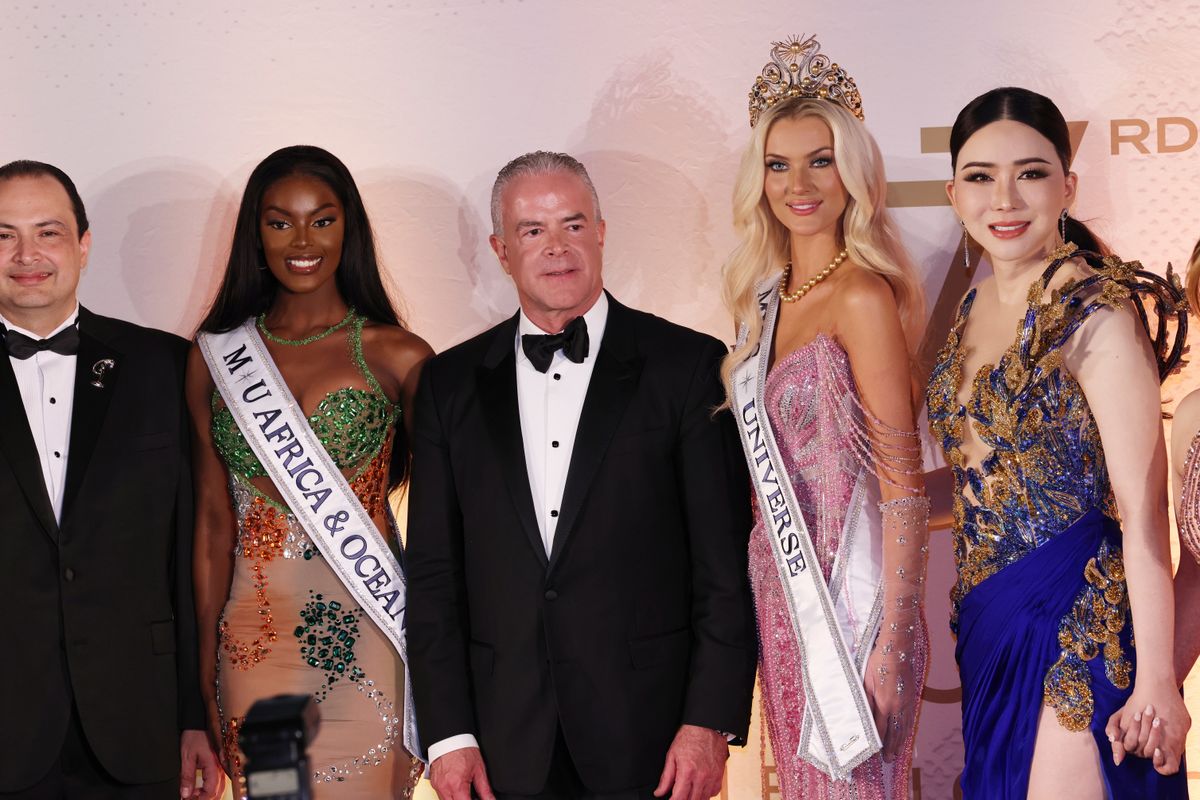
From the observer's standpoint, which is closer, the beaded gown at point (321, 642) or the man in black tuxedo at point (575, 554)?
the man in black tuxedo at point (575, 554)

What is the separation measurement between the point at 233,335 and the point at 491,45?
1.14 metres

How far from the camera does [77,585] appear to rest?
277 cm

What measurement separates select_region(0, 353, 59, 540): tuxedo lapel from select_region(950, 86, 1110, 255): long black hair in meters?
1.97

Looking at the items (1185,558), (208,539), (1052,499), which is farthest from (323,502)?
(1185,558)

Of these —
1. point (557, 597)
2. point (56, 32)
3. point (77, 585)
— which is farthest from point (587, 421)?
point (56, 32)

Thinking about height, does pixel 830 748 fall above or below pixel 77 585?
below

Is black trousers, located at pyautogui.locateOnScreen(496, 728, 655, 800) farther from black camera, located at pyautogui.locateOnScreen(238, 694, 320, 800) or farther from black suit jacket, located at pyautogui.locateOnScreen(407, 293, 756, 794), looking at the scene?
black camera, located at pyautogui.locateOnScreen(238, 694, 320, 800)

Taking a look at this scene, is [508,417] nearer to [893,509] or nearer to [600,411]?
[600,411]

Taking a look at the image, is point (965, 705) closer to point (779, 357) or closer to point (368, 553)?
point (779, 357)

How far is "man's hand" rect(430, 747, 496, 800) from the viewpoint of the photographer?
256cm

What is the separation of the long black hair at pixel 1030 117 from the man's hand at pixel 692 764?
120 centimetres

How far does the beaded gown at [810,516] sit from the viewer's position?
266cm

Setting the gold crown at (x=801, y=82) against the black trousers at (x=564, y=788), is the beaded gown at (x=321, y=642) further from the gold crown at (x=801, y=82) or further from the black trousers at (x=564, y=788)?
the gold crown at (x=801, y=82)

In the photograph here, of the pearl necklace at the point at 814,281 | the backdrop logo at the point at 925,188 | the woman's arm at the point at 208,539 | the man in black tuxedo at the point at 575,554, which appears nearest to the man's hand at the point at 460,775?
the man in black tuxedo at the point at 575,554
